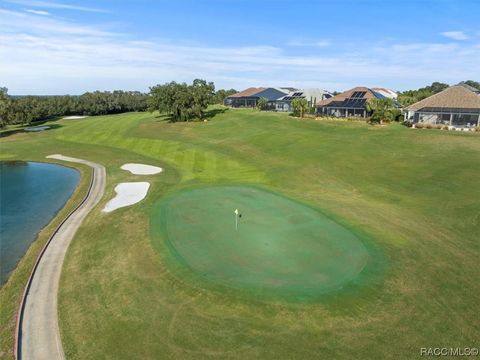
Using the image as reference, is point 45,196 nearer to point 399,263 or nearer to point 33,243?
point 33,243

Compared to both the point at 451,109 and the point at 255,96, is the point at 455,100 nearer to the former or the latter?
the point at 451,109

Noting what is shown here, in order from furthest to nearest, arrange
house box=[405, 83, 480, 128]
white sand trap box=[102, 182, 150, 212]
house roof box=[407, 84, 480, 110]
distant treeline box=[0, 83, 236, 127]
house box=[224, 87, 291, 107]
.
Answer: house box=[224, 87, 291, 107] → distant treeline box=[0, 83, 236, 127] → house roof box=[407, 84, 480, 110] → house box=[405, 83, 480, 128] → white sand trap box=[102, 182, 150, 212]

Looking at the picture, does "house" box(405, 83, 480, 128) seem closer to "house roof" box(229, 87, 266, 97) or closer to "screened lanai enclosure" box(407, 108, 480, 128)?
"screened lanai enclosure" box(407, 108, 480, 128)

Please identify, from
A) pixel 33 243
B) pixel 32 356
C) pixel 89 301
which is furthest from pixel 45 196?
pixel 32 356

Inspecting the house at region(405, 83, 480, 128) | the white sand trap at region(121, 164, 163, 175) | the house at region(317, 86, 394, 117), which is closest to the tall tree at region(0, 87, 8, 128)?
the white sand trap at region(121, 164, 163, 175)

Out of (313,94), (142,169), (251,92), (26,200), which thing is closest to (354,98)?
(313,94)

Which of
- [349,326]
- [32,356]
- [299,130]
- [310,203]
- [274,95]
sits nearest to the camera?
[32,356]

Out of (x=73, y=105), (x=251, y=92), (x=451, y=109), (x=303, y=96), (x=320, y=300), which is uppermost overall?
(x=251, y=92)
